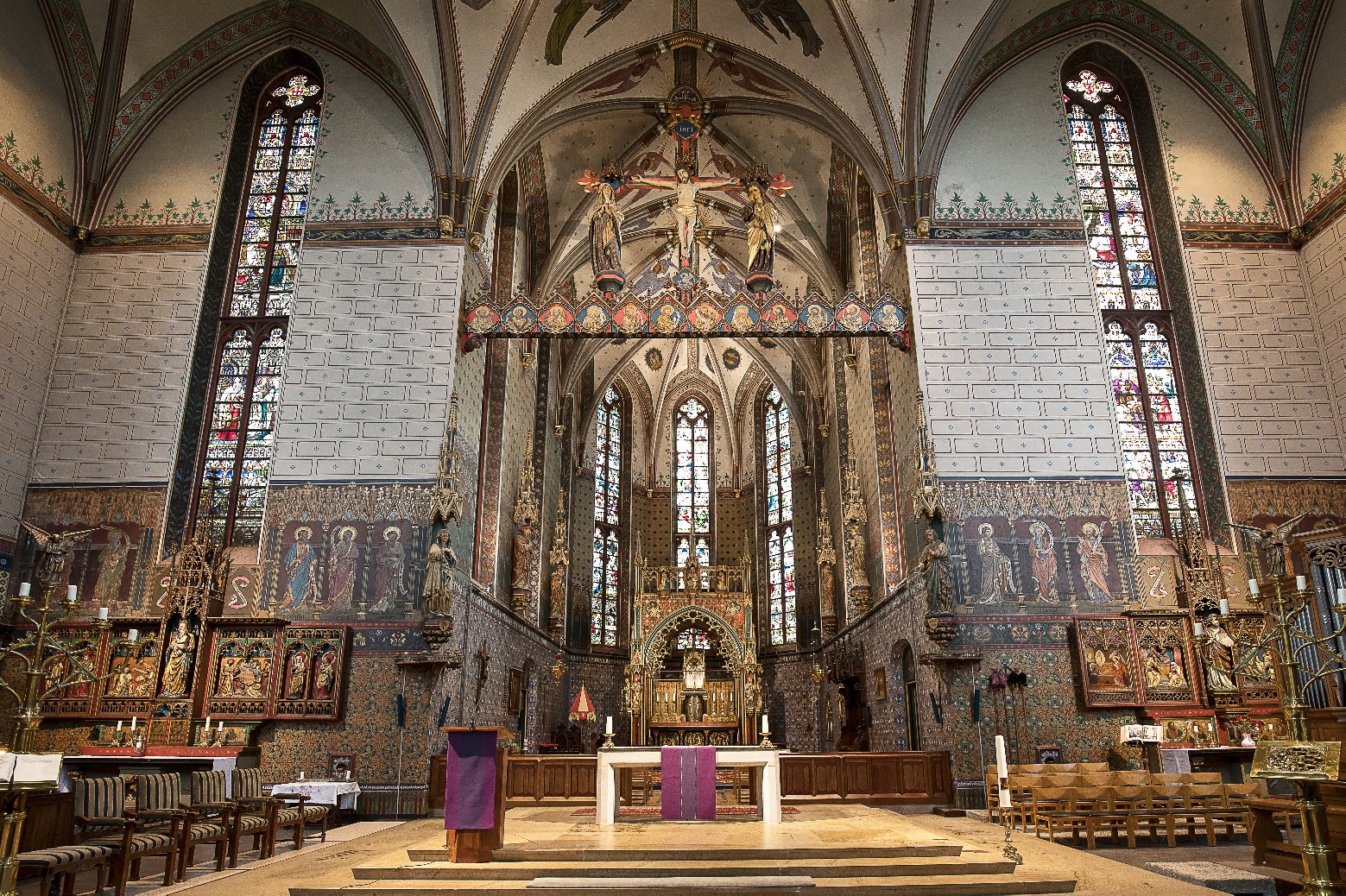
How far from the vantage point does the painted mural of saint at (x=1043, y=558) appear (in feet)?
48.6

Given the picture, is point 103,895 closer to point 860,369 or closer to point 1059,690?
point 1059,690

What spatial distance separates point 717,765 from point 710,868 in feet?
10.4

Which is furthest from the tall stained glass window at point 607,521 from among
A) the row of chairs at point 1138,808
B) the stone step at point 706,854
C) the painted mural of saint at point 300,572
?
the stone step at point 706,854

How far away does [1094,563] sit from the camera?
49.1 ft

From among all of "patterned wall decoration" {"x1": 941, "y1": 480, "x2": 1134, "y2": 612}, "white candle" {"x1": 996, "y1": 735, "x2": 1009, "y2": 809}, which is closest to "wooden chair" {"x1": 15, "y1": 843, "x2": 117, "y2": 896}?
"white candle" {"x1": 996, "y1": 735, "x2": 1009, "y2": 809}

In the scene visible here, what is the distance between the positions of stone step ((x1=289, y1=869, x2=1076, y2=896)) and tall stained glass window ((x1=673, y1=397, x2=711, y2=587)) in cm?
2386

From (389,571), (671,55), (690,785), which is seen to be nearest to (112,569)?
(389,571)

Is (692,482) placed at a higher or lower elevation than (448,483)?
higher

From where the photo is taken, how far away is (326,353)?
53.5 feet

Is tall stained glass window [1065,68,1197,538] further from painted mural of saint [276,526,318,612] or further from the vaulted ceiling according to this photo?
painted mural of saint [276,526,318,612]

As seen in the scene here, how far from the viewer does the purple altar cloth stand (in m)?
10.3

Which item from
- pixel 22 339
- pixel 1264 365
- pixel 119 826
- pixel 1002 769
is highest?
pixel 22 339

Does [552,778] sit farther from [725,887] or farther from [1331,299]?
[1331,299]

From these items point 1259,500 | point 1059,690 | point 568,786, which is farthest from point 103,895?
point 1259,500
